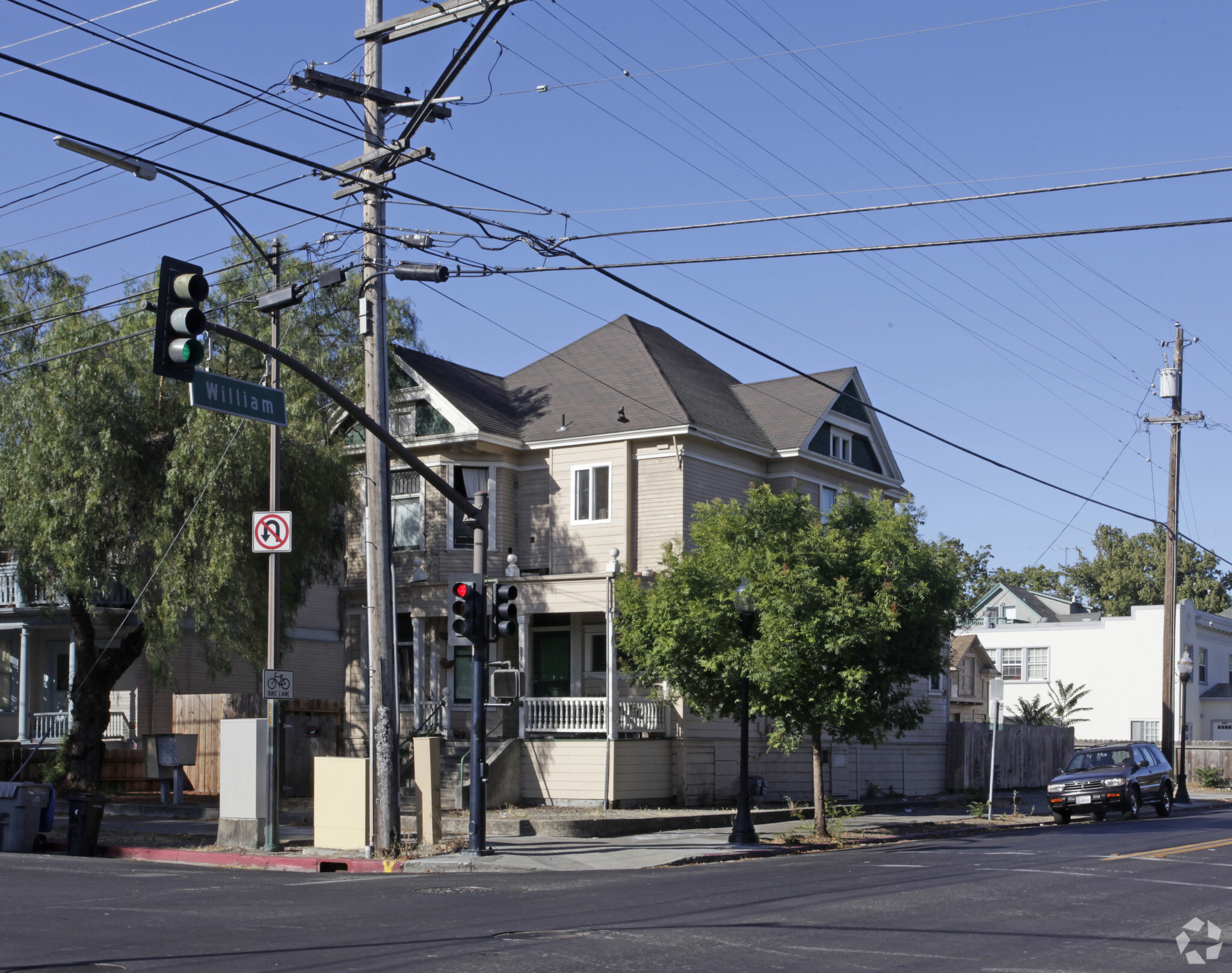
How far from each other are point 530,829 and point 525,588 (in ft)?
24.9

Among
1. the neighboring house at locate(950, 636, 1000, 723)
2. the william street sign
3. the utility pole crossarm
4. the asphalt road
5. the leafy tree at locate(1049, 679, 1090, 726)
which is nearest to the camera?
the asphalt road

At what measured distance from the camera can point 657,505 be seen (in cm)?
2928

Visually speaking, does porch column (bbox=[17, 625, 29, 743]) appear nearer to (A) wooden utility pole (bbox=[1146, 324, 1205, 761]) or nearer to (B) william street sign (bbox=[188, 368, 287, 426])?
(B) william street sign (bbox=[188, 368, 287, 426])

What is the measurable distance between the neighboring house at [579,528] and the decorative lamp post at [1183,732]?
29.7ft

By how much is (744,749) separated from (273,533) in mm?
8397

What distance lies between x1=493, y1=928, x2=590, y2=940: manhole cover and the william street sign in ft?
20.2

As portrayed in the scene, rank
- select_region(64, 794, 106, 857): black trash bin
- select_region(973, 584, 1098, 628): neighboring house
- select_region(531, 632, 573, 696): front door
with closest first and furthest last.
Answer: select_region(64, 794, 106, 857): black trash bin, select_region(531, 632, 573, 696): front door, select_region(973, 584, 1098, 628): neighboring house

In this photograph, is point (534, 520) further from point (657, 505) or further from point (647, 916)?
point (647, 916)

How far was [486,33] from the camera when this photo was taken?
16031mm

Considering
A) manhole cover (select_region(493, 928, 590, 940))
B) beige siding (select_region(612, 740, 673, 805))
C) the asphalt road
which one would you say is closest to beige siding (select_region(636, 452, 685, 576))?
beige siding (select_region(612, 740, 673, 805))

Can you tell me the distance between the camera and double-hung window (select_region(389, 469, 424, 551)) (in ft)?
100

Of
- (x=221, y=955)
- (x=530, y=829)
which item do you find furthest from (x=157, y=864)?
(x=221, y=955)

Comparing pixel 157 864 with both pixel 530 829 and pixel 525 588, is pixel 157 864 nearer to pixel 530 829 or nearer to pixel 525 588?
pixel 530 829

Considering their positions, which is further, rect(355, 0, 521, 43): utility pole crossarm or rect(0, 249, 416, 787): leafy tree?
rect(0, 249, 416, 787): leafy tree
